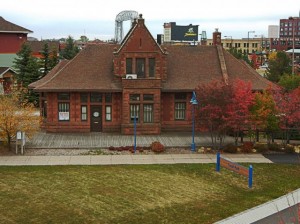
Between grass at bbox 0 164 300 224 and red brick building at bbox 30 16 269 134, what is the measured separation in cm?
971

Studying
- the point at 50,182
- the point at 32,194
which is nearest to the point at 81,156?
the point at 50,182

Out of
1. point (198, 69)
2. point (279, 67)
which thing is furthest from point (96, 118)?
point (279, 67)

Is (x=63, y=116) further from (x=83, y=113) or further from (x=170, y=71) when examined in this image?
(x=170, y=71)

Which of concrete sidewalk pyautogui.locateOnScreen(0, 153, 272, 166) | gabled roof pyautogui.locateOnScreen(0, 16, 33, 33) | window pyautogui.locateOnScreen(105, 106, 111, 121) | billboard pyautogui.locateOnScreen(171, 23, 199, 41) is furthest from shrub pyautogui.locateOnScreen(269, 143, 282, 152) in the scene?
billboard pyautogui.locateOnScreen(171, 23, 199, 41)

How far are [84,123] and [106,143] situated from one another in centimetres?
421

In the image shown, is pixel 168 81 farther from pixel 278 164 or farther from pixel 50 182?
pixel 50 182

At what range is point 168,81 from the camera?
117 feet

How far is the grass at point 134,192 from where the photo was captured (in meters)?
18.0

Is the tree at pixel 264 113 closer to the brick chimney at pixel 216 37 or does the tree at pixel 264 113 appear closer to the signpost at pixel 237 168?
the signpost at pixel 237 168

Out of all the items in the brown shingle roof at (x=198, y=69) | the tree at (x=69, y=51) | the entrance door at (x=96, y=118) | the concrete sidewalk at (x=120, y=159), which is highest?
the tree at (x=69, y=51)

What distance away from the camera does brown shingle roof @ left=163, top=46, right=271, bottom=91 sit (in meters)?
35.7

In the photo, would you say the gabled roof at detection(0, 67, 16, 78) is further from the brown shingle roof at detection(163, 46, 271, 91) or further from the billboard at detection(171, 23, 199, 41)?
the billboard at detection(171, 23, 199, 41)

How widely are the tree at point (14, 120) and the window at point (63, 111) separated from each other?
548cm

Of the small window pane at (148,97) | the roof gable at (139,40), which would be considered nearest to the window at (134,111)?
the small window pane at (148,97)
